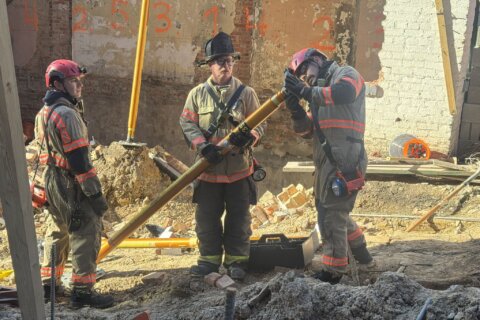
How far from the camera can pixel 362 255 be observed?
636 cm

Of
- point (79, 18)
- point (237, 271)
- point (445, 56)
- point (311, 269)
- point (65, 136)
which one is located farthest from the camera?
point (79, 18)

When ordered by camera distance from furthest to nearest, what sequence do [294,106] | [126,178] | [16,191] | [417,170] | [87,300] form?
[126,178]
[417,170]
[87,300]
[294,106]
[16,191]

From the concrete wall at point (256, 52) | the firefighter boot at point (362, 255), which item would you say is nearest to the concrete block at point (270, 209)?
the concrete wall at point (256, 52)

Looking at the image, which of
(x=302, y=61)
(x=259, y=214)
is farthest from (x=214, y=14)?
(x=302, y=61)

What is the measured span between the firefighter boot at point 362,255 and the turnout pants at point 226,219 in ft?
3.32

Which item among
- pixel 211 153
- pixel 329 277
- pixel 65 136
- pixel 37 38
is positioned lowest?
pixel 329 277

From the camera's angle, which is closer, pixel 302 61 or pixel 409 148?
pixel 302 61

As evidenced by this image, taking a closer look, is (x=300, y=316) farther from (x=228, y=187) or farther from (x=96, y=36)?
(x=96, y=36)

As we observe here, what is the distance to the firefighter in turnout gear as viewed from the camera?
20.1ft

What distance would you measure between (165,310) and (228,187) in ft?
4.39

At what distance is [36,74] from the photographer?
44.2 ft

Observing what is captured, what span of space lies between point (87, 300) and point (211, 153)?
1707 mm

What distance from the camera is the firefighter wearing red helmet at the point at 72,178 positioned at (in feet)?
18.6

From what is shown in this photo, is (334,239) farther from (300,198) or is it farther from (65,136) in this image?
(300,198)
